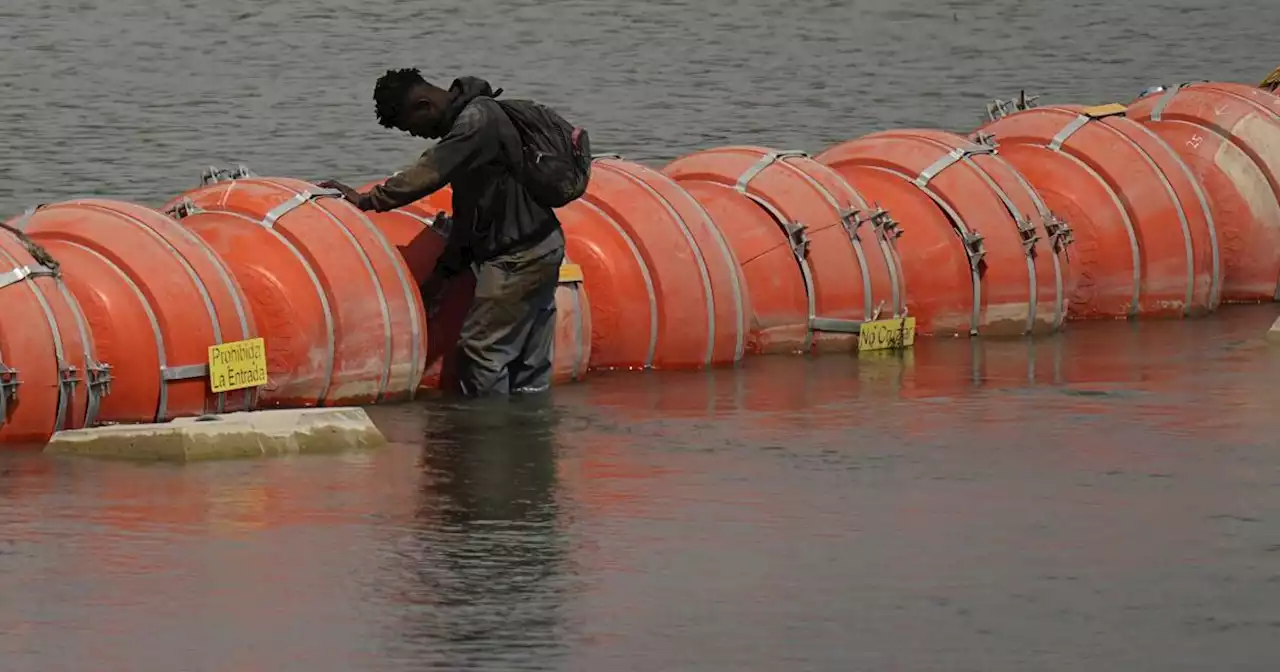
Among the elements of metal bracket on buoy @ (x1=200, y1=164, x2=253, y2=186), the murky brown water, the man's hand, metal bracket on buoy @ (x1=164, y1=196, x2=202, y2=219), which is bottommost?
the murky brown water

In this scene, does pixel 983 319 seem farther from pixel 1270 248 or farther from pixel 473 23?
pixel 473 23

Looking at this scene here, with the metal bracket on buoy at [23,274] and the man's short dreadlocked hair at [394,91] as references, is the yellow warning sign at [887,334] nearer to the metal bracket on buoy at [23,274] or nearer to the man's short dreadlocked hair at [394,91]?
the man's short dreadlocked hair at [394,91]

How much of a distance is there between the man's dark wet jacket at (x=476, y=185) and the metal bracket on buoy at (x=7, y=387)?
229cm

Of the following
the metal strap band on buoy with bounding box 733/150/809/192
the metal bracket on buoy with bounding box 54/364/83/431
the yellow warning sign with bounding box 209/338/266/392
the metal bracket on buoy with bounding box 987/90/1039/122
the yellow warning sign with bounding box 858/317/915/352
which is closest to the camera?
the metal bracket on buoy with bounding box 54/364/83/431

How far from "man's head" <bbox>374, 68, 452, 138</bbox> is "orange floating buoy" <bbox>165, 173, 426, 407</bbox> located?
534 millimetres

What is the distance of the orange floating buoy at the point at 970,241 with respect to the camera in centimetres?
1748

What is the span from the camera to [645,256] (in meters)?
16.1

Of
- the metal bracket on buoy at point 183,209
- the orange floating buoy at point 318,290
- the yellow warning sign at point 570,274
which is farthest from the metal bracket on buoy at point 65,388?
the yellow warning sign at point 570,274

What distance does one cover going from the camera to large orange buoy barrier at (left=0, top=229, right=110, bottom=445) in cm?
1334

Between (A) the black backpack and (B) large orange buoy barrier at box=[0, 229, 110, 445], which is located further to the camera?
(A) the black backpack

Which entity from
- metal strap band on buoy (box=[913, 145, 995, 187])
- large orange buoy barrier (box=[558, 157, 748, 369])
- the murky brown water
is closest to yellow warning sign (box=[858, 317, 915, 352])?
large orange buoy barrier (box=[558, 157, 748, 369])

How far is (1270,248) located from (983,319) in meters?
2.95

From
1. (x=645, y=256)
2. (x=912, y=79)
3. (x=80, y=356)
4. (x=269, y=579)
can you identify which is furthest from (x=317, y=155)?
(x=269, y=579)

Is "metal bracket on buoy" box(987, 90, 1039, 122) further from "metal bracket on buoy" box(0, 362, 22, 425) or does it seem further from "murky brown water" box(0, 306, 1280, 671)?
"metal bracket on buoy" box(0, 362, 22, 425)
